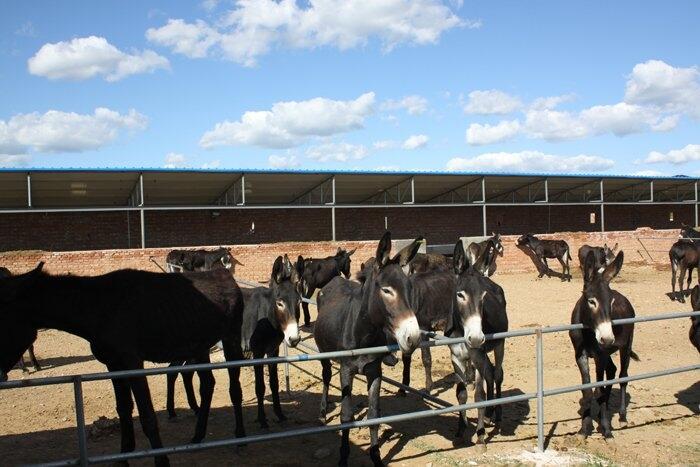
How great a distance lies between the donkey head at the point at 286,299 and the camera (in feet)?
19.2

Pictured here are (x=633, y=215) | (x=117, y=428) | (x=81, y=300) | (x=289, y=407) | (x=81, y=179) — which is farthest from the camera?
(x=633, y=215)

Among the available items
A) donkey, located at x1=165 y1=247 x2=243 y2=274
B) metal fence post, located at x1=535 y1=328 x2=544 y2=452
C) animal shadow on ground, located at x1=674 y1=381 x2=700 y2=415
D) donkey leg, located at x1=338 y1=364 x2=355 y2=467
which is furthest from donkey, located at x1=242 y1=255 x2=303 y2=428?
donkey, located at x1=165 y1=247 x2=243 y2=274

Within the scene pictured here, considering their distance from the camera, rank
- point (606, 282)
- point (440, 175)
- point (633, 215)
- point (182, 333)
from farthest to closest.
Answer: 1. point (633, 215)
2. point (440, 175)
3. point (606, 282)
4. point (182, 333)

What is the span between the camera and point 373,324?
471 centimetres

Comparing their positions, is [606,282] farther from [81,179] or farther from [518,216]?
[518,216]

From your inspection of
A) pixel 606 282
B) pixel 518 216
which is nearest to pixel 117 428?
pixel 606 282

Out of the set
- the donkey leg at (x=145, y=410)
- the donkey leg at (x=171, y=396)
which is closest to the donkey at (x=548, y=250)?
the donkey leg at (x=171, y=396)

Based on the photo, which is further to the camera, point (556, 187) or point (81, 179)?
point (556, 187)

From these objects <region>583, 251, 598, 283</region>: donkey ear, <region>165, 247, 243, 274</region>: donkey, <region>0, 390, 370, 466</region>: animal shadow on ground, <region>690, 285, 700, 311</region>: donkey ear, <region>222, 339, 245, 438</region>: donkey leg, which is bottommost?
<region>0, 390, 370, 466</region>: animal shadow on ground

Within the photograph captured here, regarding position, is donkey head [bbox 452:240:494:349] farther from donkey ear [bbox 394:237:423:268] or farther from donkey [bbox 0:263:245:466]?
donkey [bbox 0:263:245:466]

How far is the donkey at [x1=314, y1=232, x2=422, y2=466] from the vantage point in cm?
421

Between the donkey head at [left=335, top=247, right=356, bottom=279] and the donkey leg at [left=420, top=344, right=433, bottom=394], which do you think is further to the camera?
the donkey head at [left=335, top=247, right=356, bottom=279]

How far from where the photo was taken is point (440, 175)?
89.4ft

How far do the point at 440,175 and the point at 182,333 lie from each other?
23453 millimetres
